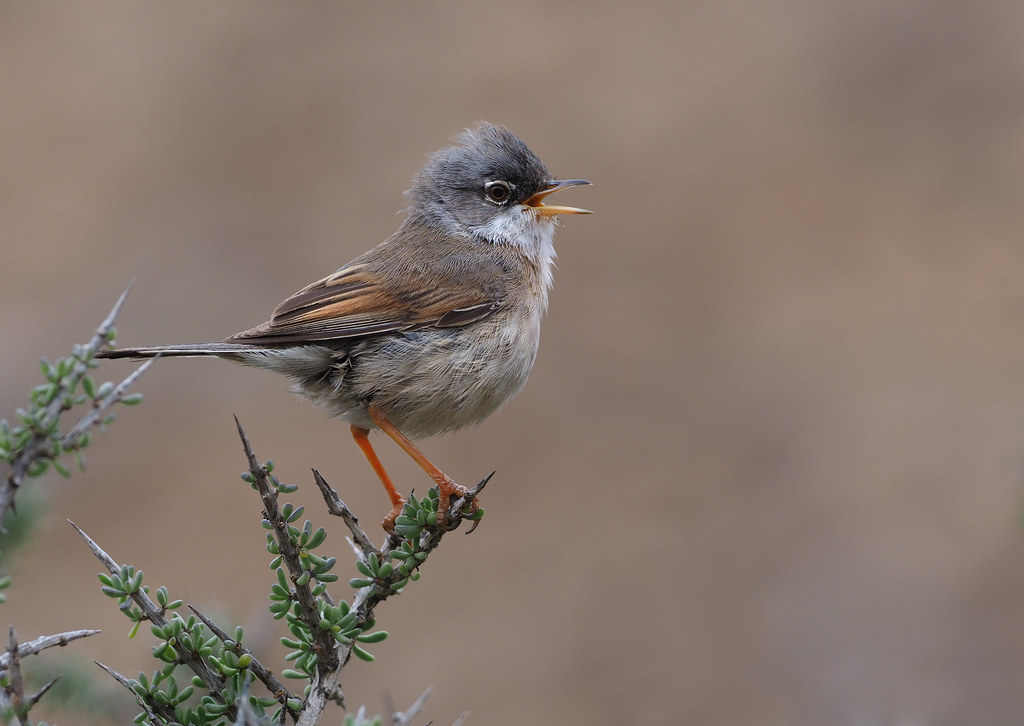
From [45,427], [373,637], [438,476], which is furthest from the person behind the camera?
[438,476]

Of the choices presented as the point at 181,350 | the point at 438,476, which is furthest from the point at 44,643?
the point at 438,476

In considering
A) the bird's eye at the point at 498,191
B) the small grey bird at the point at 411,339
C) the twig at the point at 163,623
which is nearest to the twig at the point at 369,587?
the twig at the point at 163,623

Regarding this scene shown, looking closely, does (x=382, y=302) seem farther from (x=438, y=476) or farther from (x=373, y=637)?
(x=373, y=637)

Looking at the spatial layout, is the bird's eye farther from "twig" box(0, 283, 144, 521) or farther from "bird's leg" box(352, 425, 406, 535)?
"twig" box(0, 283, 144, 521)

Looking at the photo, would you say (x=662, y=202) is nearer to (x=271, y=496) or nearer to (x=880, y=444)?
(x=880, y=444)

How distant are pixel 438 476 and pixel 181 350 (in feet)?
3.68

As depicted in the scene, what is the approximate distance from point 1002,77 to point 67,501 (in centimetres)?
1104

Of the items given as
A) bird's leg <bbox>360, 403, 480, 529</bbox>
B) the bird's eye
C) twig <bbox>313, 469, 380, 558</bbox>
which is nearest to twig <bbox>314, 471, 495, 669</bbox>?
twig <bbox>313, 469, 380, 558</bbox>

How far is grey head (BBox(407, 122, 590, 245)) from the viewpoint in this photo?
540 cm

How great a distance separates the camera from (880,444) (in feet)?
33.2

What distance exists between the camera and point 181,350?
12.5 feet

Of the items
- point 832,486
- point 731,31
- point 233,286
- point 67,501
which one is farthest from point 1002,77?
point 67,501

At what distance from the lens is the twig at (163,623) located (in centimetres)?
250

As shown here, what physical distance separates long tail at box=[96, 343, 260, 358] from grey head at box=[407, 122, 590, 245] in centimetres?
159
